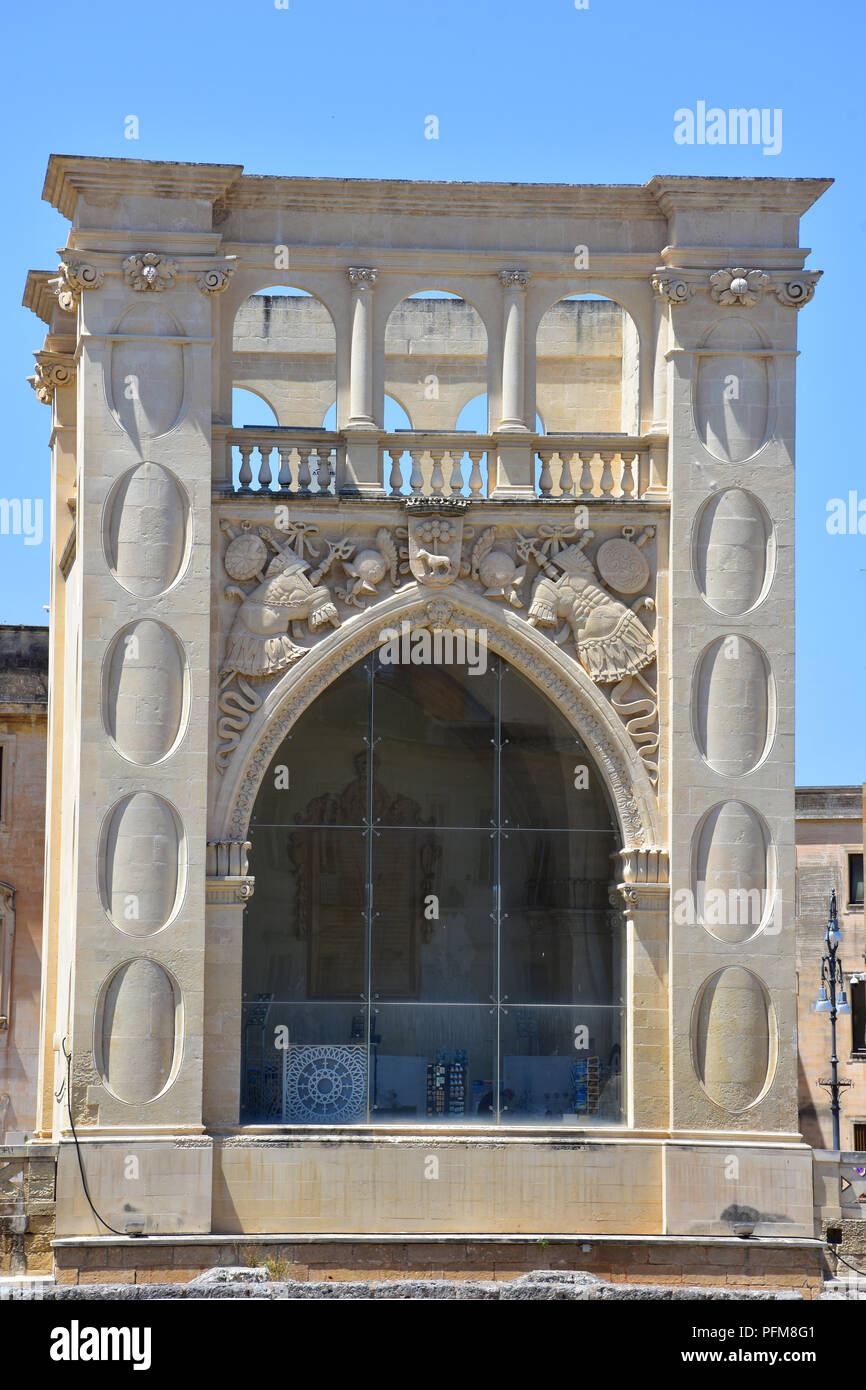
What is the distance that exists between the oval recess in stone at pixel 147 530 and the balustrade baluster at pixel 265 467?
1.04 meters

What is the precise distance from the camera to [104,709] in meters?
26.7

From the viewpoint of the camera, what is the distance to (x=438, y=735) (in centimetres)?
2755

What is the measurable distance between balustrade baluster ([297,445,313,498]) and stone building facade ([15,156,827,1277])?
0.04 meters

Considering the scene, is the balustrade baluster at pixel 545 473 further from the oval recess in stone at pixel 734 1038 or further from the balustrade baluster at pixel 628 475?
the oval recess in stone at pixel 734 1038

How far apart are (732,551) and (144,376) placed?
699 cm

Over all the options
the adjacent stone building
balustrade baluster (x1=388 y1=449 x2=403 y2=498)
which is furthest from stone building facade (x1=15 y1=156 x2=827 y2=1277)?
the adjacent stone building

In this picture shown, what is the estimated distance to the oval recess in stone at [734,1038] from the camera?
26625 mm

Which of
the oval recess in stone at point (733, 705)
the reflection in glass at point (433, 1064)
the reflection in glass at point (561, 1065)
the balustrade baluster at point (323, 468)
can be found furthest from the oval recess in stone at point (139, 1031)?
the oval recess in stone at point (733, 705)

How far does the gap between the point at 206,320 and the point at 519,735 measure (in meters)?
5.92

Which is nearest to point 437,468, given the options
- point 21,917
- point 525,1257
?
point 525,1257

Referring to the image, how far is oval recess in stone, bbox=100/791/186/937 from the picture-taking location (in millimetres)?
26391

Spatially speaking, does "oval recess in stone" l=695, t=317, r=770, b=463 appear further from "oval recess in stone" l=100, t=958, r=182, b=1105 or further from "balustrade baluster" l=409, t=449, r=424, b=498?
"oval recess in stone" l=100, t=958, r=182, b=1105
